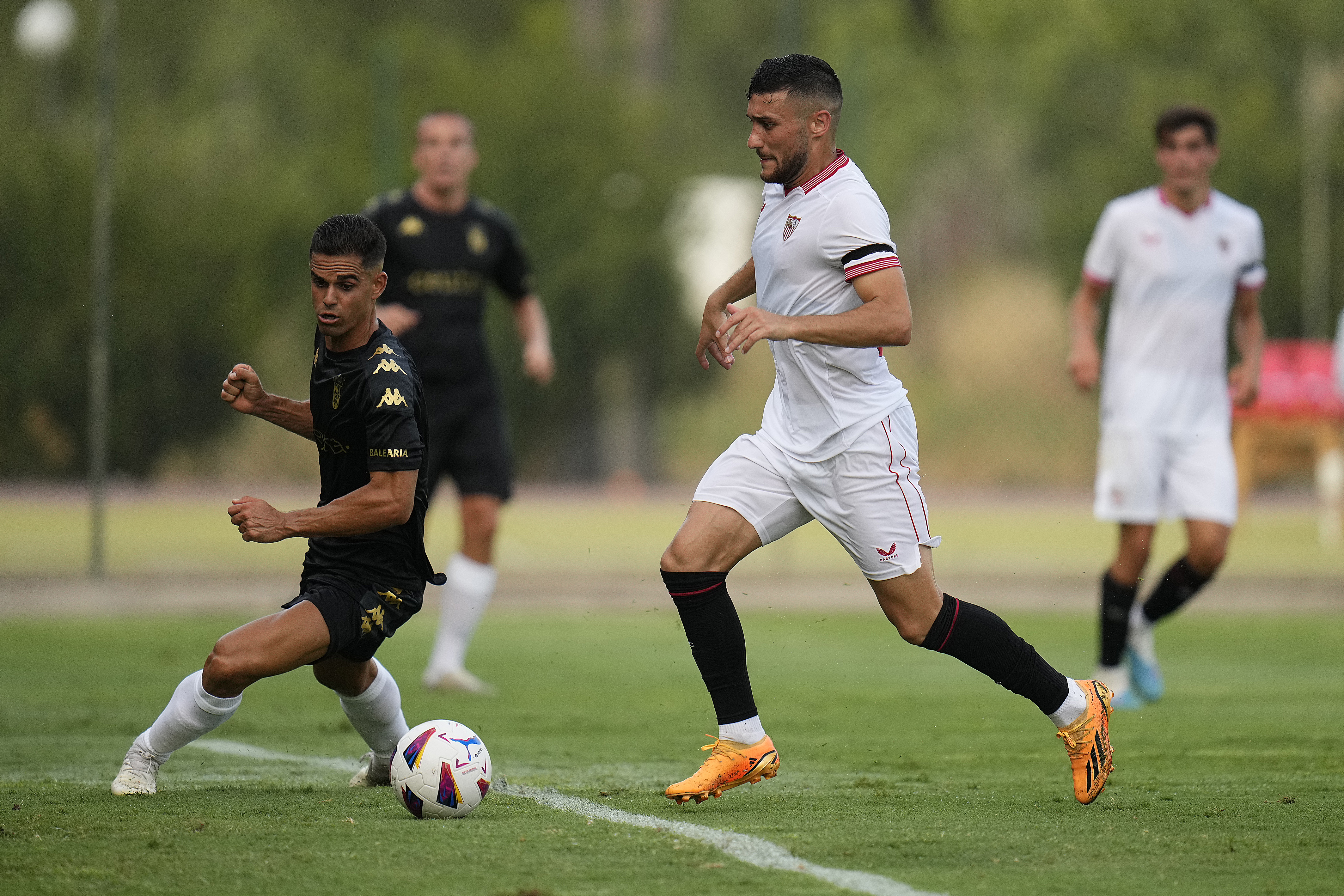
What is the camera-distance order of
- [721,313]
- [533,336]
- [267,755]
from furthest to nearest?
1. [533,336]
2. [267,755]
3. [721,313]

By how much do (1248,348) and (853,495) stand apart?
353cm

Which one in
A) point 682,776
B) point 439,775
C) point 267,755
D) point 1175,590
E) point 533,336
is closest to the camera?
point 439,775

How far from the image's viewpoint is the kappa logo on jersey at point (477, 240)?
816 cm

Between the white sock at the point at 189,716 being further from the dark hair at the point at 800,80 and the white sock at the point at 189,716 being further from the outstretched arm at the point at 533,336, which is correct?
the outstretched arm at the point at 533,336

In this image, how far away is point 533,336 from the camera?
840 cm

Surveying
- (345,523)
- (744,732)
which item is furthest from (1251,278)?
(345,523)

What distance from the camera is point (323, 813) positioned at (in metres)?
4.73

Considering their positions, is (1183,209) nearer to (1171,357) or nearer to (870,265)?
(1171,357)

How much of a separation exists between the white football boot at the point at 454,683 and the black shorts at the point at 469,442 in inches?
32.6

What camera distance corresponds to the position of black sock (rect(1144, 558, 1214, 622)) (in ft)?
24.6

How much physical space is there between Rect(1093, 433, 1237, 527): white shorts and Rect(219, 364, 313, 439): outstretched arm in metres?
3.76

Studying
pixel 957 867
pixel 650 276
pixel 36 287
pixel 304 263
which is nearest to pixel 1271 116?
pixel 650 276

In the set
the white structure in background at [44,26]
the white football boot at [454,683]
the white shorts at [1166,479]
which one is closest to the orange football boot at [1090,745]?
the white shorts at [1166,479]

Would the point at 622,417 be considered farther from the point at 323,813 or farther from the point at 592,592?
the point at 323,813
